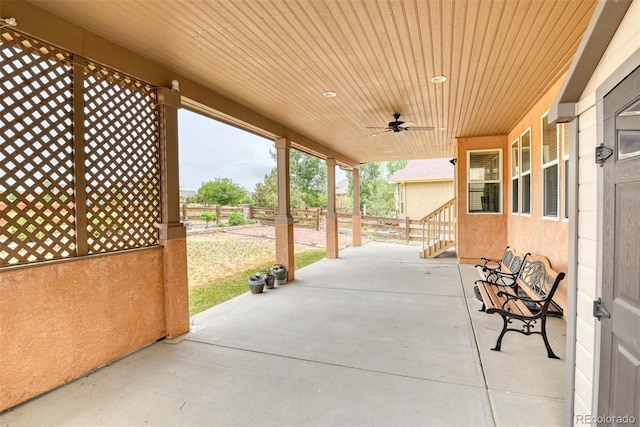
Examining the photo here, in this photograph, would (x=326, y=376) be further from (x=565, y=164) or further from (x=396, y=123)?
(x=396, y=123)

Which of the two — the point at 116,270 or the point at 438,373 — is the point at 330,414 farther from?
the point at 116,270

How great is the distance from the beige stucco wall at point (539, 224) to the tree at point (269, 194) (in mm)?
14602

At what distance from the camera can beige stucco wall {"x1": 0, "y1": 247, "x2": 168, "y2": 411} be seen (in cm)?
Answer: 238

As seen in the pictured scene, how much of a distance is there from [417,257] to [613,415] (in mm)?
7660

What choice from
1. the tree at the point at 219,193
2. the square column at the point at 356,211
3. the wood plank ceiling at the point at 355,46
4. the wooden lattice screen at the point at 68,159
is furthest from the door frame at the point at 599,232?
the tree at the point at 219,193

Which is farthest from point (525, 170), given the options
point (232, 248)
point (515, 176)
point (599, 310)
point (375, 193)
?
point (375, 193)

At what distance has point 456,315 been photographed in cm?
424

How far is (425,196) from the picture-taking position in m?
16.4

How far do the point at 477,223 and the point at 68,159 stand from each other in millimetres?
7786

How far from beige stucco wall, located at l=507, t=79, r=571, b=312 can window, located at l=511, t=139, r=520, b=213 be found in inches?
6.5

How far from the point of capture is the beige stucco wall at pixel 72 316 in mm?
2377

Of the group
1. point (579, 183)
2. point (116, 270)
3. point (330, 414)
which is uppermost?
point (579, 183)

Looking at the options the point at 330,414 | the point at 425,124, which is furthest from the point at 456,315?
the point at 425,124

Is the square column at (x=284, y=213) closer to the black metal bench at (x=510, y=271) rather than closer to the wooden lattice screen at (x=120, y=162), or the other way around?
the wooden lattice screen at (x=120, y=162)
